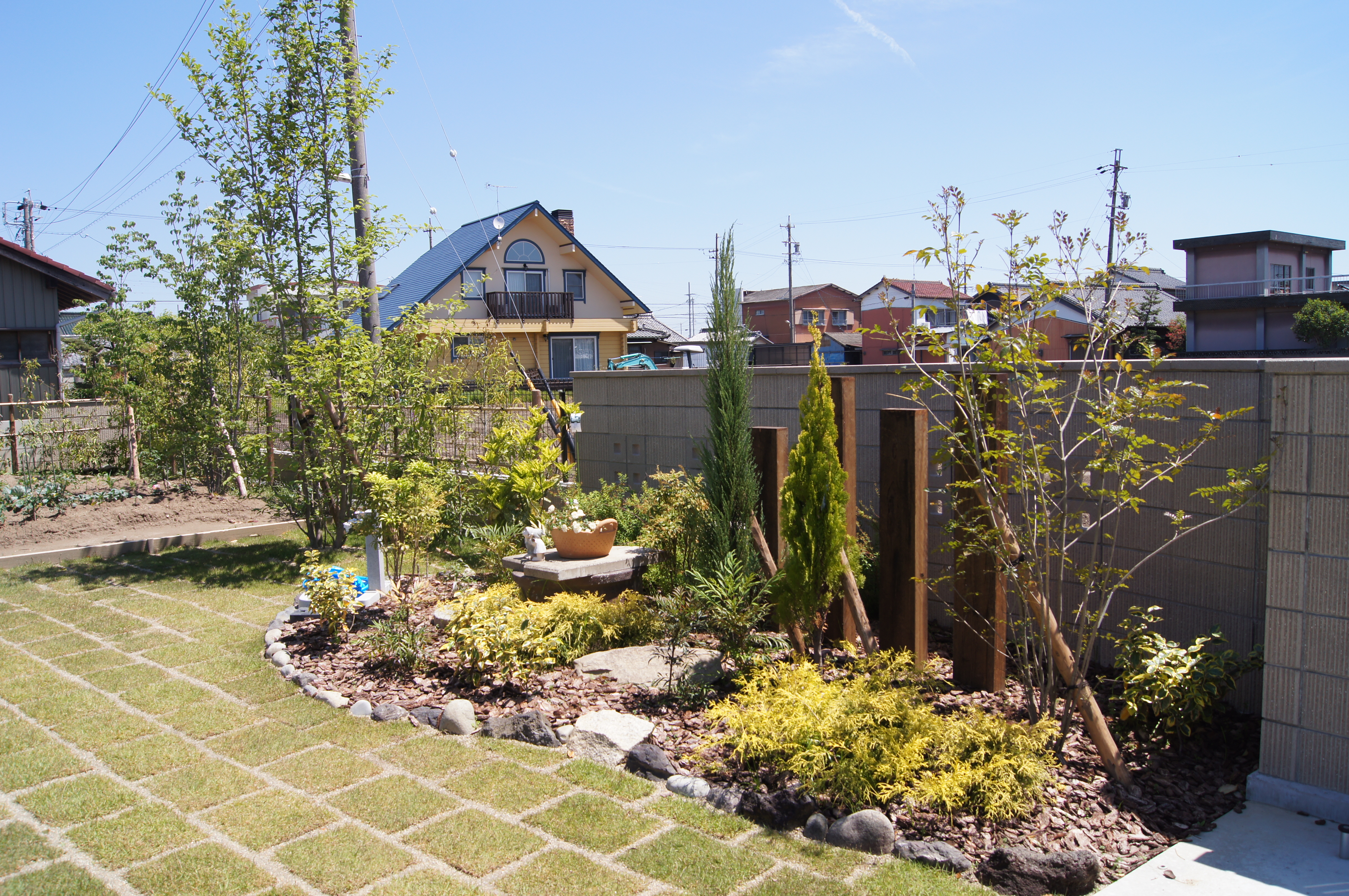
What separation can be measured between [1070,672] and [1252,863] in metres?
1.00

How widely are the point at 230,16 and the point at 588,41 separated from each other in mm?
3622

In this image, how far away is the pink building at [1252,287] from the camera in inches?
1229

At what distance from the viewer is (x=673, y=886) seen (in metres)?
3.07

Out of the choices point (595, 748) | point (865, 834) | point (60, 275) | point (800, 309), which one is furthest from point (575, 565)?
point (800, 309)

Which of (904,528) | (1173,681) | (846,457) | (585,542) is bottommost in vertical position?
(1173,681)

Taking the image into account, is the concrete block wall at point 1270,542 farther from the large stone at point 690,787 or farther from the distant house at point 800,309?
the distant house at point 800,309

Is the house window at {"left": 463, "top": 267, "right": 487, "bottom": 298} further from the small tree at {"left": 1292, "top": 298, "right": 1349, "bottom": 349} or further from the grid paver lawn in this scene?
the small tree at {"left": 1292, "top": 298, "right": 1349, "bottom": 349}

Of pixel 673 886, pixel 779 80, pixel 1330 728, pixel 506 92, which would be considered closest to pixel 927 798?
pixel 673 886

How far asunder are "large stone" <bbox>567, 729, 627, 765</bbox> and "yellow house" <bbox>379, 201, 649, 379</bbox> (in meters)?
23.2

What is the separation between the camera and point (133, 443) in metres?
11.9

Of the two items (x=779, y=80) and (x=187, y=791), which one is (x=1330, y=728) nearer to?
(x=187, y=791)

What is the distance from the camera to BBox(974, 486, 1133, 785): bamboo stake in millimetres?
3924

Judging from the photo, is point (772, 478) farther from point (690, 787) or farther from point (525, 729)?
point (690, 787)

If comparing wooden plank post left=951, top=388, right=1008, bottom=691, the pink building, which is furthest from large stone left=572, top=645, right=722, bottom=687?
the pink building
